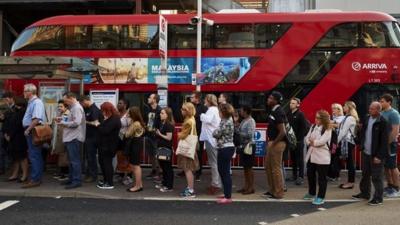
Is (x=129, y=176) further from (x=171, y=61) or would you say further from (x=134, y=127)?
(x=171, y=61)

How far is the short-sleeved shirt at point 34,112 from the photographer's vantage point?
10.3 meters

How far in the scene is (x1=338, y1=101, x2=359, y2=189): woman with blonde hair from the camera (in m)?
10.6

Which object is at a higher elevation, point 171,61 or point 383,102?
point 171,61

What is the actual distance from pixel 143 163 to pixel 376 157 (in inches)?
238

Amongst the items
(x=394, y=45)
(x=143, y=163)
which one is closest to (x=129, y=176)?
(x=143, y=163)

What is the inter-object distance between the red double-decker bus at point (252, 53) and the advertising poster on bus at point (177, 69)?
3 cm

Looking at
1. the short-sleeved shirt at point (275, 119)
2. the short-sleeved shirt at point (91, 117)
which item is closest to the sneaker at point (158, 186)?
the short-sleeved shirt at point (91, 117)

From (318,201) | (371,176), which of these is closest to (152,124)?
(318,201)

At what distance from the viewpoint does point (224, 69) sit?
48.1 ft

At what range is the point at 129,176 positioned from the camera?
11.6 meters

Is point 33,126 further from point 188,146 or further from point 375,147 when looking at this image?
point 375,147

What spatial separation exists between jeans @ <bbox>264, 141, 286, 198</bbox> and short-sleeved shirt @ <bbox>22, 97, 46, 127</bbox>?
4.44 metres

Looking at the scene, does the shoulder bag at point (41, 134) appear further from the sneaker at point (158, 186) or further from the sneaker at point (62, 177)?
the sneaker at point (158, 186)

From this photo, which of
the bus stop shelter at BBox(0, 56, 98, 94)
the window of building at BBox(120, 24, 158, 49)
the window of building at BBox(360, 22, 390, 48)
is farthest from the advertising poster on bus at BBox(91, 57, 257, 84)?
the window of building at BBox(360, 22, 390, 48)
